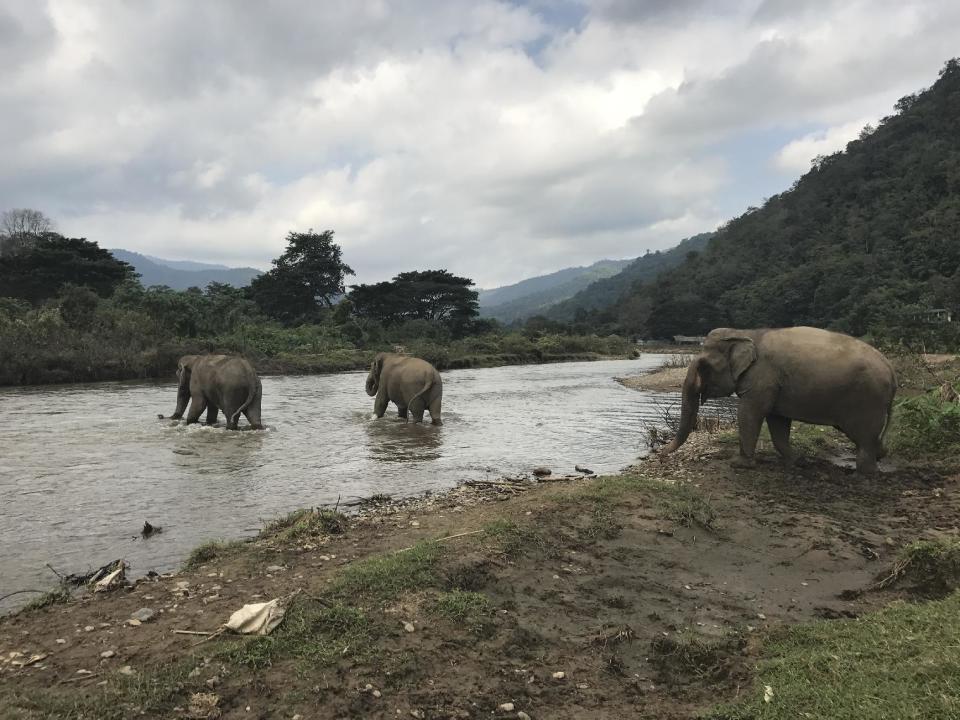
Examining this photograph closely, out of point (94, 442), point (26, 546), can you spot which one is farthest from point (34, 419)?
point (26, 546)

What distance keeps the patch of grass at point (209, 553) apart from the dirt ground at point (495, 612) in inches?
6.9

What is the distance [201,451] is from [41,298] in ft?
171

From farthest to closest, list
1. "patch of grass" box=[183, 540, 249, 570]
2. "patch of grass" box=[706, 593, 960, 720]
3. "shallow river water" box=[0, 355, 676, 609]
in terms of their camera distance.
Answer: "shallow river water" box=[0, 355, 676, 609] < "patch of grass" box=[183, 540, 249, 570] < "patch of grass" box=[706, 593, 960, 720]

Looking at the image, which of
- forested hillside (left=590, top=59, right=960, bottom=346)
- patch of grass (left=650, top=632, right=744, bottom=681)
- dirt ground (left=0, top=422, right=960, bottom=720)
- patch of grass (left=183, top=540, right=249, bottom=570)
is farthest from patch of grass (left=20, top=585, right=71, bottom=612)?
forested hillside (left=590, top=59, right=960, bottom=346)

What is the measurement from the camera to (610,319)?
11944 cm

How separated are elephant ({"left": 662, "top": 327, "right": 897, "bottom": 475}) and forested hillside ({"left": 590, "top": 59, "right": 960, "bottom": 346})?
123ft

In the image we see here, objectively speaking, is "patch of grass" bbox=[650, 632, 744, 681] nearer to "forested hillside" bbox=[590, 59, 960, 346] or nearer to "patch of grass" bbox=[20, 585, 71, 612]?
"patch of grass" bbox=[20, 585, 71, 612]

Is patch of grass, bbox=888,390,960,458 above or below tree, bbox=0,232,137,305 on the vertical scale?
below

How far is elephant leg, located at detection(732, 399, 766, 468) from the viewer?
947 cm

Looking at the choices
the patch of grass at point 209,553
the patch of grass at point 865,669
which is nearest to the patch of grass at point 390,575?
the patch of grass at point 209,553

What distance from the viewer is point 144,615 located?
15.4 feet

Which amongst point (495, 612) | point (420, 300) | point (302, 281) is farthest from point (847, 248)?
point (495, 612)

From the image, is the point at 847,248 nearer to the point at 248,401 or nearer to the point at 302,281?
the point at 302,281

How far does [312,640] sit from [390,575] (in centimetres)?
100
